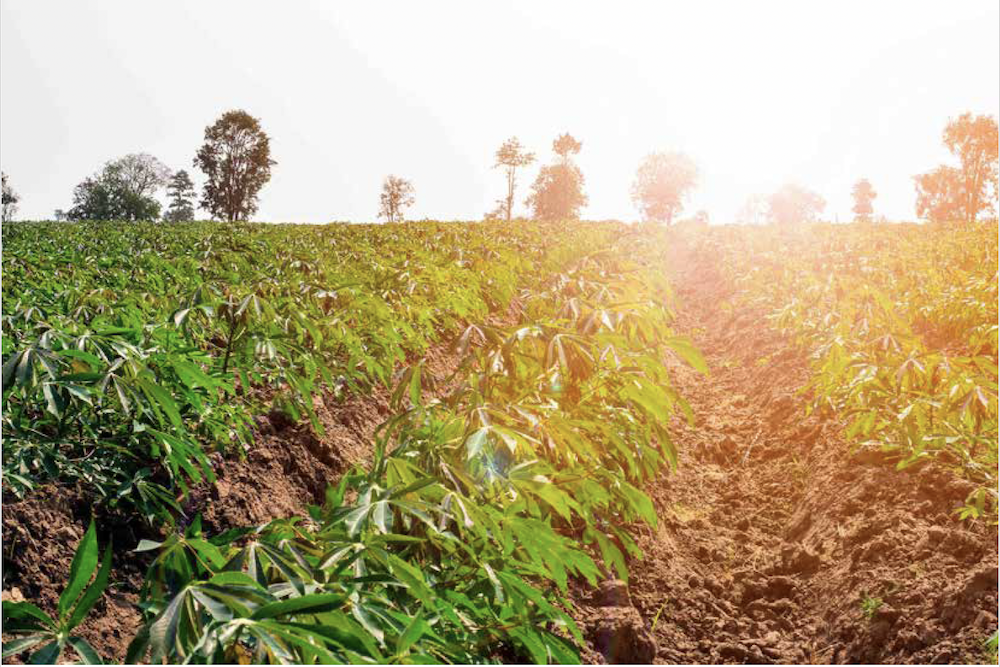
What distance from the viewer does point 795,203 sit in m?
75.1

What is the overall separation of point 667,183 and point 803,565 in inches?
2503

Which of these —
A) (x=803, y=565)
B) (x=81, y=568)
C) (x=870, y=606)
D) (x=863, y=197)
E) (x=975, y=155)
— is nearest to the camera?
(x=81, y=568)

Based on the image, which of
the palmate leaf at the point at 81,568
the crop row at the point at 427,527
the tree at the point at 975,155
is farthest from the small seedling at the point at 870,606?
the tree at the point at 975,155

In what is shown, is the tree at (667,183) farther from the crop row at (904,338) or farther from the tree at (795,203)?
the crop row at (904,338)

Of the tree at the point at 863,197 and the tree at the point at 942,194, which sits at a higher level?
the tree at the point at 863,197

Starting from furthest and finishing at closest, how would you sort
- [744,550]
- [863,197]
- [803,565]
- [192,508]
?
[863,197], [744,550], [803,565], [192,508]

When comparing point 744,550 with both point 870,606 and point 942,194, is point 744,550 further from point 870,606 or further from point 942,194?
point 942,194

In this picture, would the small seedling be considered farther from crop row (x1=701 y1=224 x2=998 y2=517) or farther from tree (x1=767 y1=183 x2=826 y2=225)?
tree (x1=767 y1=183 x2=826 y2=225)

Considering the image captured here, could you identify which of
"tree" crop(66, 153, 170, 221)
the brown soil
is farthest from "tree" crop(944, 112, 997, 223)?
"tree" crop(66, 153, 170, 221)

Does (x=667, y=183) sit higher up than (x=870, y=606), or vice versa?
(x=667, y=183)

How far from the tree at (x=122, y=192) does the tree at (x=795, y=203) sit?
206 ft

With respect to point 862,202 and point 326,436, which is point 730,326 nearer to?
point 326,436

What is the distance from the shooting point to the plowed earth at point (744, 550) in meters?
2.36

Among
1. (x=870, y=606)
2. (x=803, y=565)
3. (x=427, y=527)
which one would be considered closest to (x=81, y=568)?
(x=427, y=527)
